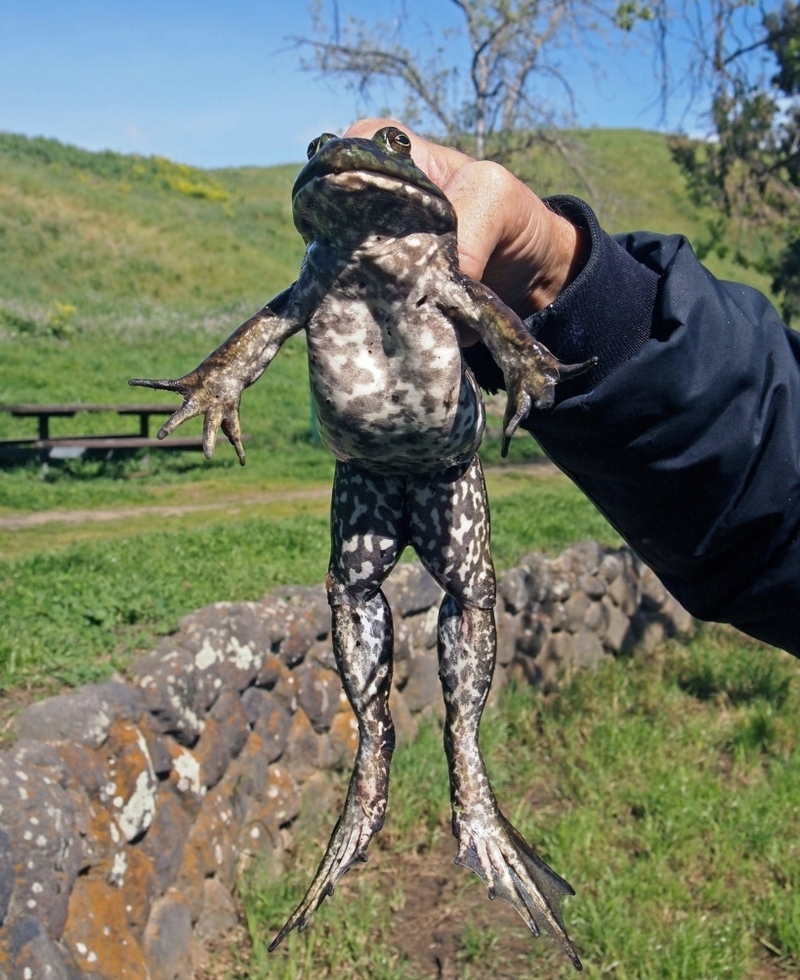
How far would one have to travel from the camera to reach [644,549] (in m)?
2.81

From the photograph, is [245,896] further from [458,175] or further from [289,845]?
[458,175]

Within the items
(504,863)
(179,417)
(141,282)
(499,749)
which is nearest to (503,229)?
(179,417)

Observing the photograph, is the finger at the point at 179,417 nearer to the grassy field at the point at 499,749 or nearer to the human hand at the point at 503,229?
the human hand at the point at 503,229

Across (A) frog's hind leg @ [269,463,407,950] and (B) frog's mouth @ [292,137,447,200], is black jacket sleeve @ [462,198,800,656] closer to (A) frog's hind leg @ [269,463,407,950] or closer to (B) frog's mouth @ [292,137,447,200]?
(A) frog's hind leg @ [269,463,407,950]

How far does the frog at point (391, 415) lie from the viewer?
1.58 meters

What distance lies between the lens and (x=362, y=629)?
6.34ft

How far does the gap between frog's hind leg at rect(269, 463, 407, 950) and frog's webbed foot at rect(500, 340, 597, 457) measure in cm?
43

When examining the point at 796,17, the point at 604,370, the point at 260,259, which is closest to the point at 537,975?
the point at 604,370

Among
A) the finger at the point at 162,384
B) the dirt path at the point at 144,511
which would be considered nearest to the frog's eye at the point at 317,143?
the finger at the point at 162,384

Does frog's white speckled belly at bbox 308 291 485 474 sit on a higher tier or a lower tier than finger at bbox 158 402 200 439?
higher

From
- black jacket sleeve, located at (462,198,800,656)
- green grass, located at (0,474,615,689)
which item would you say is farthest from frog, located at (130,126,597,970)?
green grass, located at (0,474,615,689)

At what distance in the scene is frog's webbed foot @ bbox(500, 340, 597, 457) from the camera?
1.51 metres

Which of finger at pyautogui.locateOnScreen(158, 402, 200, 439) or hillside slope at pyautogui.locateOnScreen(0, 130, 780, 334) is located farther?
hillside slope at pyautogui.locateOnScreen(0, 130, 780, 334)

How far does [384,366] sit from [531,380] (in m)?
0.28
